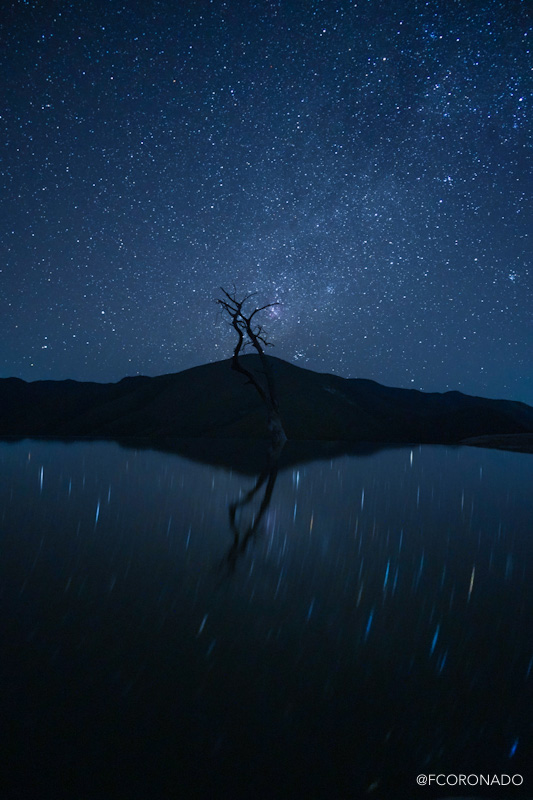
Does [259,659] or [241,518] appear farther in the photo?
[241,518]

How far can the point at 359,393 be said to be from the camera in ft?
270

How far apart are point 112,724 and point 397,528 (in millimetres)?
4495

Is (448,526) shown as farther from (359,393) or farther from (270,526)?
(359,393)

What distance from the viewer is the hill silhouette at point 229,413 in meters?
50.8

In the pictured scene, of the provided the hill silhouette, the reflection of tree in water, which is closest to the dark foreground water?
the reflection of tree in water

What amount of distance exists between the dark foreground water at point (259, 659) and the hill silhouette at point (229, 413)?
38.2m

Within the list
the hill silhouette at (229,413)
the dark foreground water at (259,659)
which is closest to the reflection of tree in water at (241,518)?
the dark foreground water at (259,659)

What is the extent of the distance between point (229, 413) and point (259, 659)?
2194 inches

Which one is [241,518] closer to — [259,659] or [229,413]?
[259,659]

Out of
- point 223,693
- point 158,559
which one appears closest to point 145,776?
point 223,693

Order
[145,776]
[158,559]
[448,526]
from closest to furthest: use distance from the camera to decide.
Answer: [145,776] < [158,559] < [448,526]

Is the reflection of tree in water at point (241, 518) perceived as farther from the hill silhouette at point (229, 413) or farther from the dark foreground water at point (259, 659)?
the hill silhouette at point (229, 413)

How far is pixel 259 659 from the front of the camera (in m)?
2.33

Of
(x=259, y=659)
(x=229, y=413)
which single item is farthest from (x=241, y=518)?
(x=229, y=413)
